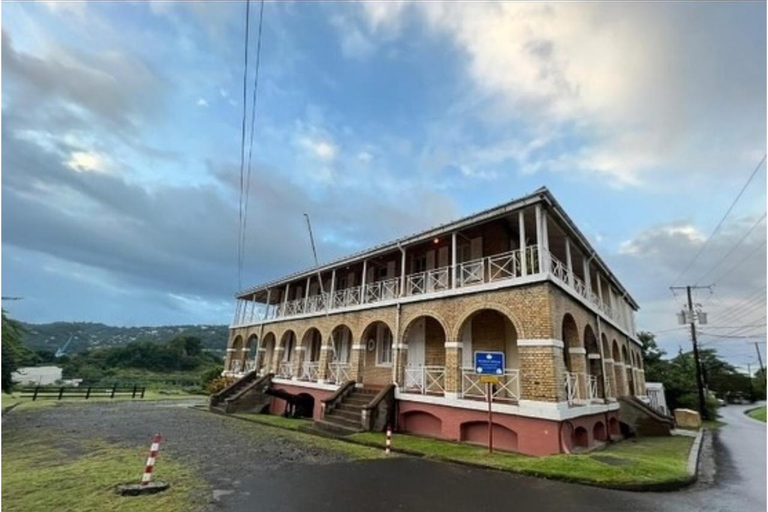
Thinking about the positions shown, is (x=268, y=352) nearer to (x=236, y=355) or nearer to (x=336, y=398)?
(x=236, y=355)

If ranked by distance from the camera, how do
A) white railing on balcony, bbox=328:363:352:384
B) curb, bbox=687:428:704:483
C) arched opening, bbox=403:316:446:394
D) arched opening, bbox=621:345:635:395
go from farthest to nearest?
arched opening, bbox=621:345:635:395 → white railing on balcony, bbox=328:363:352:384 → arched opening, bbox=403:316:446:394 → curb, bbox=687:428:704:483

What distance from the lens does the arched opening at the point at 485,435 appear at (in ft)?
35.0

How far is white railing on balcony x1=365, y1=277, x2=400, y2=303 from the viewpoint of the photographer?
1683cm

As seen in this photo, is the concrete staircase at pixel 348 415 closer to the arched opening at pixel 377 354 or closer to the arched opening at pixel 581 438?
the arched opening at pixel 377 354

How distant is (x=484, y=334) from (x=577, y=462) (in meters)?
5.86

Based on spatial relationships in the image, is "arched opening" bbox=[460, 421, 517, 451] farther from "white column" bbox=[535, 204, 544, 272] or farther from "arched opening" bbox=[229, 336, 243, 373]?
"arched opening" bbox=[229, 336, 243, 373]

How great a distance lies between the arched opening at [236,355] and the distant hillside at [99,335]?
51.9 metres

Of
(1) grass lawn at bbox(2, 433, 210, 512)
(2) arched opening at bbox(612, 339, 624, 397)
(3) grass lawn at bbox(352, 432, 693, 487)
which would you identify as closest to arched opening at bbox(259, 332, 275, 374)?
(3) grass lawn at bbox(352, 432, 693, 487)

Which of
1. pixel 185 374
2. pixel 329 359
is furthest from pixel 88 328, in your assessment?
pixel 329 359

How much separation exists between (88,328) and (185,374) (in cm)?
7797

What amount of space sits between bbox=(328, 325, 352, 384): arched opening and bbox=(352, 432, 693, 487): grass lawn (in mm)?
6152

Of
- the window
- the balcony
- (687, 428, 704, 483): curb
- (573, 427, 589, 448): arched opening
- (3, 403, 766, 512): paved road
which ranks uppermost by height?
the balcony

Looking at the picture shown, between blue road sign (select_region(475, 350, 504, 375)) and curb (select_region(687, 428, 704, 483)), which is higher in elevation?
blue road sign (select_region(475, 350, 504, 375))

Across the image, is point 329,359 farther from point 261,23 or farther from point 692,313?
point 692,313
